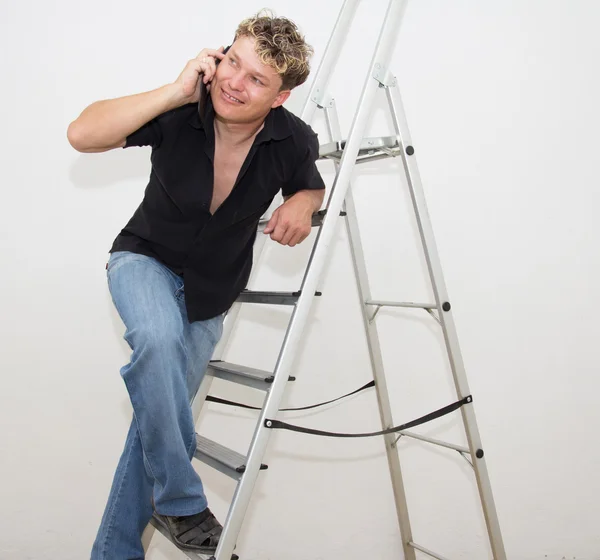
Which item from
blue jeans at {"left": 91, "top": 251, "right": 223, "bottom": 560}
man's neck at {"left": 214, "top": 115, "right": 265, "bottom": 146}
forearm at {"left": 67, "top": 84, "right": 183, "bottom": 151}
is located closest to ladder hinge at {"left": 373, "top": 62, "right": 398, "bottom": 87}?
man's neck at {"left": 214, "top": 115, "right": 265, "bottom": 146}

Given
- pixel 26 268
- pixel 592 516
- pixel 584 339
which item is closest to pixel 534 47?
pixel 584 339

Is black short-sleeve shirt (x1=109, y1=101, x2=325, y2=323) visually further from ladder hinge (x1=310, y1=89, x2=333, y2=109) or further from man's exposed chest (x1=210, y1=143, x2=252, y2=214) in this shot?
ladder hinge (x1=310, y1=89, x2=333, y2=109)

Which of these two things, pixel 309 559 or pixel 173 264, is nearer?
pixel 173 264

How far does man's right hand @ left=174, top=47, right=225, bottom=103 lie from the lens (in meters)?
1.53

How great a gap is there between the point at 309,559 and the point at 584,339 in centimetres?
144

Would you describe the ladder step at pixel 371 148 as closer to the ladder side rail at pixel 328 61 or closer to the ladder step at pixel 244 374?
the ladder side rail at pixel 328 61

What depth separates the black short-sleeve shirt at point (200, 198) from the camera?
5.48ft

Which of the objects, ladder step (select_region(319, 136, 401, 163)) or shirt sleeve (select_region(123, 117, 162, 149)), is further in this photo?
ladder step (select_region(319, 136, 401, 163))

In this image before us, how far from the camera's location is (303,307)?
5.57ft

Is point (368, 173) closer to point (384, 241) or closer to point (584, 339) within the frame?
point (384, 241)

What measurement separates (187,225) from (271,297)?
33 centimetres

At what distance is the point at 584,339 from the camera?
103 inches

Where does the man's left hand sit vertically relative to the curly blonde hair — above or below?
below

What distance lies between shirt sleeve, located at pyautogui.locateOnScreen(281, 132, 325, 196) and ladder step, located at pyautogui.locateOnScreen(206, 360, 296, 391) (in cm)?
53
